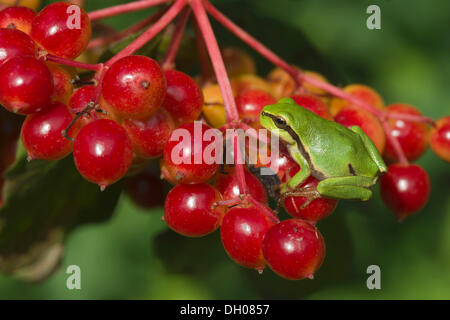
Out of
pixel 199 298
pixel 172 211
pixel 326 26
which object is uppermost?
pixel 326 26

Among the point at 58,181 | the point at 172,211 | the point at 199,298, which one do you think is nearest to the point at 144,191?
the point at 58,181

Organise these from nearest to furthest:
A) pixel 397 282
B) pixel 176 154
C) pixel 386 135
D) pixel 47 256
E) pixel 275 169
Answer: pixel 176 154
pixel 275 169
pixel 386 135
pixel 47 256
pixel 397 282

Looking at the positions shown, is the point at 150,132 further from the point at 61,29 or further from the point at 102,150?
the point at 61,29

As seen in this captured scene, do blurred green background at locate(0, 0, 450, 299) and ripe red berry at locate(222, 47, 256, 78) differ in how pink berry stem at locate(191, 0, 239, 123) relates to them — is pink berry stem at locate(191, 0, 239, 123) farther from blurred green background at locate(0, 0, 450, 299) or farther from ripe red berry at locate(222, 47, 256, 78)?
blurred green background at locate(0, 0, 450, 299)

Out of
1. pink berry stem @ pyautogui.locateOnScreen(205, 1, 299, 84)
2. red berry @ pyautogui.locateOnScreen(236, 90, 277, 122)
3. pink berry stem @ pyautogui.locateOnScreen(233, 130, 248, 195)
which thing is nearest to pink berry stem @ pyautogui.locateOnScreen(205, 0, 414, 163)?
pink berry stem @ pyautogui.locateOnScreen(205, 1, 299, 84)

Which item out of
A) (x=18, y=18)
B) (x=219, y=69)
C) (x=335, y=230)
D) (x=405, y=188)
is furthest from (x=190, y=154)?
(x=335, y=230)

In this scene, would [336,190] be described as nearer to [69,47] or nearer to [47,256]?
[69,47]

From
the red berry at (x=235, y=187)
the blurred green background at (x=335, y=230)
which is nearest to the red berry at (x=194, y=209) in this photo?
the red berry at (x=235, y=187)
